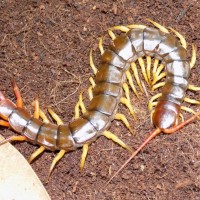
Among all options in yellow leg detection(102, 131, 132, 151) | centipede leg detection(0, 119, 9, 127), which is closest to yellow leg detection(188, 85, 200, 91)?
yellow leg detection(102, 131, 132, 151)

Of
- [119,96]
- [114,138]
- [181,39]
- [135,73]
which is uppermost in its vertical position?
[181,39]

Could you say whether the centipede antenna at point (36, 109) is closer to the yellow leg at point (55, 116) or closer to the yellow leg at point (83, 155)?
the yellow leg at point (55, 116)

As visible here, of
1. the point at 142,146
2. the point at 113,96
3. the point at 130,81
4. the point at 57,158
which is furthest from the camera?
the point at 130,81

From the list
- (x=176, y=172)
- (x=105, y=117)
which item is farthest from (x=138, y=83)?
(x=176, y=172)

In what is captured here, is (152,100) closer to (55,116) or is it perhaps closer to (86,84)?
(86,84)

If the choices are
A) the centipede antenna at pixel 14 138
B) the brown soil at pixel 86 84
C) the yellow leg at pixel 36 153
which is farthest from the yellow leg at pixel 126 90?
the centipede antenna at pixel 14 138

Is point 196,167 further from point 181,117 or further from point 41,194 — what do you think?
point 41,194

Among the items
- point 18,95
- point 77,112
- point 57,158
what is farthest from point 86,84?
point 57,158

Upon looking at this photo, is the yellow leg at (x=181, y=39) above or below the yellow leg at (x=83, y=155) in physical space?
above
